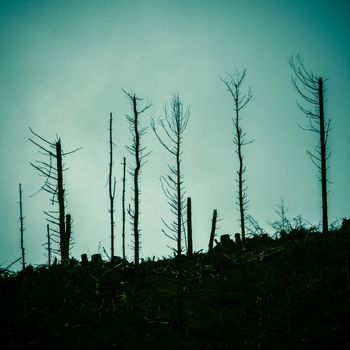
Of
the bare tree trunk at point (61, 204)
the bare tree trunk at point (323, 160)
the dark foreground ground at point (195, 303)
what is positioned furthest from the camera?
the bare tree trunk at point (323, 160)

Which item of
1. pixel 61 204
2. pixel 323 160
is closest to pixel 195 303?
pixel 61 204

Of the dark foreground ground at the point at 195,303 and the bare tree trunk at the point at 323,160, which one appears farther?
the bare tree trunk at the point at 323,160

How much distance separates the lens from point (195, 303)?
789 cm

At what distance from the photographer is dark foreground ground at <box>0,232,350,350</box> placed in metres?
5.70

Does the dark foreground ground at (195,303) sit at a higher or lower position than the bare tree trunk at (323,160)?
lower

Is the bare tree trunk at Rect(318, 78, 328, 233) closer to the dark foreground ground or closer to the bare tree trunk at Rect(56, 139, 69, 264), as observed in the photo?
the dark foreground ground

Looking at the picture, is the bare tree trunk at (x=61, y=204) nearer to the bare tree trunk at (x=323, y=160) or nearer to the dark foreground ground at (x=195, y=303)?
the dark foreground ground at (x=195, y=303)

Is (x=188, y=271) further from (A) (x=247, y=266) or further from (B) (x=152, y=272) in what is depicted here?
(A) (x=247, y=266)

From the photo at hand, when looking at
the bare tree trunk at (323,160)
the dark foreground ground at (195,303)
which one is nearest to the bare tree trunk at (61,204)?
the dark foreground ground at (195,303)

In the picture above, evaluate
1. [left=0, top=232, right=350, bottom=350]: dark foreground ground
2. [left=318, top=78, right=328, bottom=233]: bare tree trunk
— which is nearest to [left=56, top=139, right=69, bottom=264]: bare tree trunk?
[left=0, top=232, right=350, bottom=350]: dark foreground ground

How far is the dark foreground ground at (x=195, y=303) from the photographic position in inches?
225

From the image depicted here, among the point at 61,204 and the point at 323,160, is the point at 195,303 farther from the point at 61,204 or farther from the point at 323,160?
the point at 323,160

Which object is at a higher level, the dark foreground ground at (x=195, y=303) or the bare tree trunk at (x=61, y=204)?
the bare tree trunk at (x=61, y=204)

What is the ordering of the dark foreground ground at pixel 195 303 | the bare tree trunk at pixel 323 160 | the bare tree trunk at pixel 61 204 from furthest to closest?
the bare tree trunk at pixel 323 160 < the bare tree trunk at pixel 61 204 < the dark foreground ground at pixel 195 303
